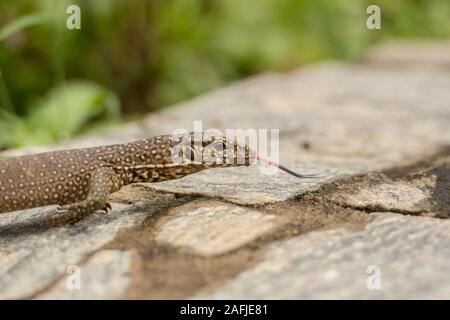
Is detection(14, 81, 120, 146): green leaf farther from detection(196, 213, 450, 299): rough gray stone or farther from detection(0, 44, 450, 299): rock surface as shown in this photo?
detection(196, 213, 450, 299): rough gray stone

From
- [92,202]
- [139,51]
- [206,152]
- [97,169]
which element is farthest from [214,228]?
[139,51]

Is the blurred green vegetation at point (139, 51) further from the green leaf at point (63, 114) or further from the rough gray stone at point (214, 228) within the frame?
the rough gray stone at point (214, 228)

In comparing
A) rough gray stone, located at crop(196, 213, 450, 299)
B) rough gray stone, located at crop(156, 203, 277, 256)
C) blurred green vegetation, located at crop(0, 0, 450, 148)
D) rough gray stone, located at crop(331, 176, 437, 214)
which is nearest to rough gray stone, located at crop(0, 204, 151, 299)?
rough gray stone, located at crop(156, 203, 277, 256)

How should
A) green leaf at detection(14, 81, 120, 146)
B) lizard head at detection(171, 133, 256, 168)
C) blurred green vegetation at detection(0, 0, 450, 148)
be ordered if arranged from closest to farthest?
1. lizard head at detection(171, 133, 256, 168)
2. green leaf at detection(14, 81, 120, 146)
3. blurred green vegetation at detection(0, 0, 450, 148)

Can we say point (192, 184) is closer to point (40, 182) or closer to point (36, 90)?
point (40, 182)

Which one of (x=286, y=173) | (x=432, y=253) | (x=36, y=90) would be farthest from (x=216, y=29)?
(x=432, y=253)

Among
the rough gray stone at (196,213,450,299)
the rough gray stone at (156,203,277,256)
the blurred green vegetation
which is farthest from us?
the blurred green vegetation

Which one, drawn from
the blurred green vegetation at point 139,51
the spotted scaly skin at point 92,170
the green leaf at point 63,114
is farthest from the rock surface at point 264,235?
the blurred green vegetation at point 139,51

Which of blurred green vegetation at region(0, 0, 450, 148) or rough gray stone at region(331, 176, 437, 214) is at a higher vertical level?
blurred green vegetation at region(0, 0, 450, 148)
